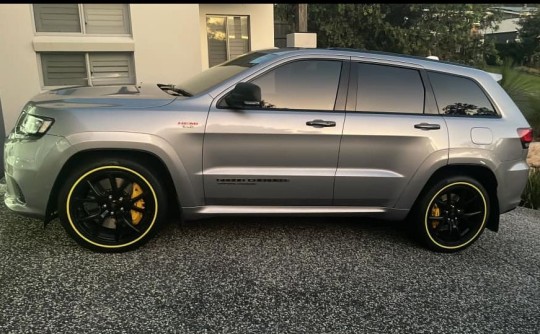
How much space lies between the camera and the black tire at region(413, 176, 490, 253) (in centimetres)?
406

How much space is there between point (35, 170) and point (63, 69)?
15.7 ft

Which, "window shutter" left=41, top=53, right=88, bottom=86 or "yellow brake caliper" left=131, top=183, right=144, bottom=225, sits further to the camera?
"window shutter" left=41, top=53, right=88, bottom=86

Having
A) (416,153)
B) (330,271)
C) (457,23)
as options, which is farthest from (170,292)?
(457,23)

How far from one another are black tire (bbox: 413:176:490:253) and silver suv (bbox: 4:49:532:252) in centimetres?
1

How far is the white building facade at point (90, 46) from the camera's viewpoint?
7164 mm

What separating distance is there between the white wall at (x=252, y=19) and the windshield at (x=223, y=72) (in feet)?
17.2

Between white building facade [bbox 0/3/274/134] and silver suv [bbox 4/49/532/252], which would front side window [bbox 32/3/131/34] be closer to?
white building facade [bbox 0/3/274/134]

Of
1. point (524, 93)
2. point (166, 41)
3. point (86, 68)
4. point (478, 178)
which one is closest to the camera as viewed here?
point (478, 178)

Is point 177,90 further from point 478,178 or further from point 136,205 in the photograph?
point 478,178

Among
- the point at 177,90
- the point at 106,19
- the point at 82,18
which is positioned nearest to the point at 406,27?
the point at 106,19

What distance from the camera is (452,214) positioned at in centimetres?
415

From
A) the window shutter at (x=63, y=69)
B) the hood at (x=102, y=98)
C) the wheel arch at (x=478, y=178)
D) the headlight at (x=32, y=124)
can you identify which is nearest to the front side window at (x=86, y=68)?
the window shutter at (x=63, y=69)

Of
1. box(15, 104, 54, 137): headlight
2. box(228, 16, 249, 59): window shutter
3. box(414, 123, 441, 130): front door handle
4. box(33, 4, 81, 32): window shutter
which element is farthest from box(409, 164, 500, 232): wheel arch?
box(228, 16, 249, 59): window shutter

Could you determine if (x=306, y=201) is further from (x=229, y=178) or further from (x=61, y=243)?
(x=61, y=243)
